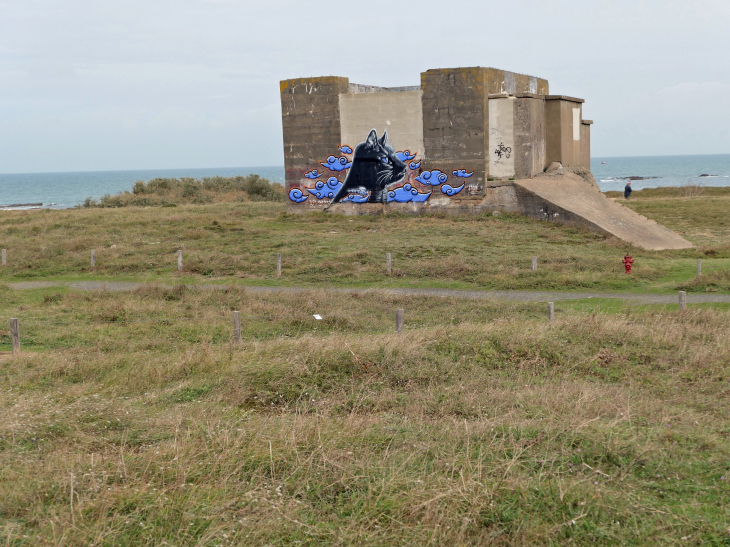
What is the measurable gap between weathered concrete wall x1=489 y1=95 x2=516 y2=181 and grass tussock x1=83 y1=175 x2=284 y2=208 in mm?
28859

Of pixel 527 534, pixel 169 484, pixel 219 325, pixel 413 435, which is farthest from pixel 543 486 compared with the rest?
pixel 219 325

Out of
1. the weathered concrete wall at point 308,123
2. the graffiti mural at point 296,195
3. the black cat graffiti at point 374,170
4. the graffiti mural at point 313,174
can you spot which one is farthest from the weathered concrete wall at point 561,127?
the graffiti mural at point 296,195

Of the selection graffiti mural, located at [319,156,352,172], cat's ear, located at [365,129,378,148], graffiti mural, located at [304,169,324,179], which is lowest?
graffiti mural, located at [304,169,324,179]

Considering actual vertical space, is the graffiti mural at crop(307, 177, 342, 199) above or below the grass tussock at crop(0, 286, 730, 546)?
above

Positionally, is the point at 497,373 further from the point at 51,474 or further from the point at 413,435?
the point at 51,474

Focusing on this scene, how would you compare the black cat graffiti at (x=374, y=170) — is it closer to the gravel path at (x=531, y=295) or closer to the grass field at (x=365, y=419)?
the grass field at (x=365, y=419)

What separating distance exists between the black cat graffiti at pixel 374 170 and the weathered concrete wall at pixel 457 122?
1.60 metres

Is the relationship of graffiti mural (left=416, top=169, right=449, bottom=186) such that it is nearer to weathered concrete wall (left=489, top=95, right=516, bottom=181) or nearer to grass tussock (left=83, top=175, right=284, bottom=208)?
weathered concrete wall (left=489, top=95, right=516, bottom=181)

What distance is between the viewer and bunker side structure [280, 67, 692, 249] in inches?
1277

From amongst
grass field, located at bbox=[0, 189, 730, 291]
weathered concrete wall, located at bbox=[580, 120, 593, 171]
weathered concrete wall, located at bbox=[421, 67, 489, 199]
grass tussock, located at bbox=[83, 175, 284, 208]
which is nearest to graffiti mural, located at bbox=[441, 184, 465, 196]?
weathered concrete wall, located at bbox=[421, 67, 489, 199]

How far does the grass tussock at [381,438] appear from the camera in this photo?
5.86 meters

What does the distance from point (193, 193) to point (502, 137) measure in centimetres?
3621

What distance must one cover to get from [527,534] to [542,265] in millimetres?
16026

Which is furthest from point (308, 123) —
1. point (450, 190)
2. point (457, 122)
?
point (450, 190)
